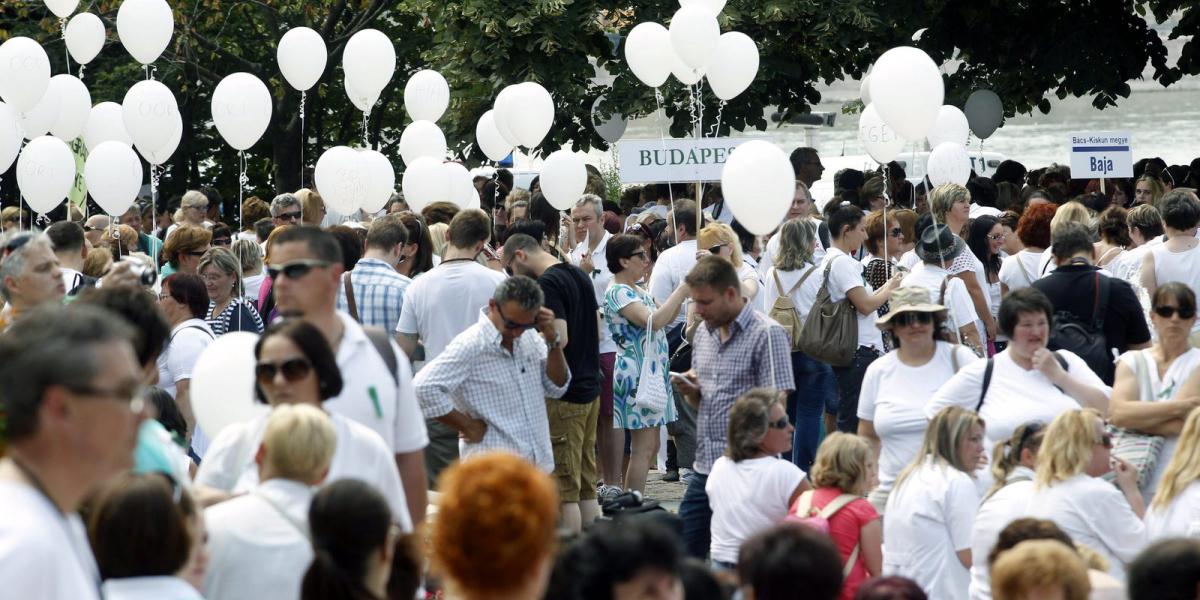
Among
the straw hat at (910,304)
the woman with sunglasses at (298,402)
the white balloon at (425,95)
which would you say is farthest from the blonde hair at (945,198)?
the woman with sunglasses at (298,402)

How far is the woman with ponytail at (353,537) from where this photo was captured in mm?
3658

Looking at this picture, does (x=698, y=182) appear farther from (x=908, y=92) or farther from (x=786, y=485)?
(x=786, y=485)

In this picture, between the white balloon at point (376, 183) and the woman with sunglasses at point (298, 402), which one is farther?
the white balloon at point (376, 183)

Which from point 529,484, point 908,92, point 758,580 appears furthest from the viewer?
point 908,92

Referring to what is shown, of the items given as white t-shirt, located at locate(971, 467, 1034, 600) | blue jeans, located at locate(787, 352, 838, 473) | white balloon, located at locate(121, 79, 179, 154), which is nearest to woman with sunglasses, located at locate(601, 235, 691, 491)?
blue jeans, located at locate(787, 352, 838, 473)

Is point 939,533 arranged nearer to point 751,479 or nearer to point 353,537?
point 751,479

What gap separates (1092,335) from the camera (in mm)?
8102

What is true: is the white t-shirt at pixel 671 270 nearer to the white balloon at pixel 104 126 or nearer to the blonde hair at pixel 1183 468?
the blonde hair at pixel 1183 468

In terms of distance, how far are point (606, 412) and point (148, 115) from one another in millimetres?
4782

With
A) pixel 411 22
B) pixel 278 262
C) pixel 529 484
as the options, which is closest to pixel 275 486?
pixel 278 262

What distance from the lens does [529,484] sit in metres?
2.90

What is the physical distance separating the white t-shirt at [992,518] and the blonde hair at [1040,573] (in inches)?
44.3

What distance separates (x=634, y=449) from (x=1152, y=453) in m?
3.65

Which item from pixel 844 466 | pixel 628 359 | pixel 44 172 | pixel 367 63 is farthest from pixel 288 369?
pixel 367 63
